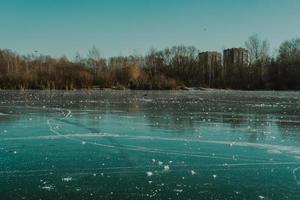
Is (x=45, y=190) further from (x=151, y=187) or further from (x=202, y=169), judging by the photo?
(x=202, y=169)

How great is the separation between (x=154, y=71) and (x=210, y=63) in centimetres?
942

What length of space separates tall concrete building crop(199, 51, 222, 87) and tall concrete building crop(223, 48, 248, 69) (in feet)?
3.89

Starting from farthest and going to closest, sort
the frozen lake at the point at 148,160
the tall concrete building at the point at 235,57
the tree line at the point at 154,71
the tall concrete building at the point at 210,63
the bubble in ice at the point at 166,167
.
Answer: the tall concrete building at the point at 235,57 < the tall concrete building at the point at 210,63 < the tree line at the point at 154,71 < the bubble in ice at the point at 166,167 < the frozen lake at the point at 148,160

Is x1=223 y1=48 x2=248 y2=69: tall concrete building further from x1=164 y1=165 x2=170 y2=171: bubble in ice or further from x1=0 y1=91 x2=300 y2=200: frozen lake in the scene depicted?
x1=164 y1=165 x2=170 y2=171: bubble in ice

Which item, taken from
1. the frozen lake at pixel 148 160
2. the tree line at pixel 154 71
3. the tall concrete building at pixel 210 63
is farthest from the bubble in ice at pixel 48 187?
the tall concrete building at pixel 210 63

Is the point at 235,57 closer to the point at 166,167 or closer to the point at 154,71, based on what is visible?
the point at 154,71

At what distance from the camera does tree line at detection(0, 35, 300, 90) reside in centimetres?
5694

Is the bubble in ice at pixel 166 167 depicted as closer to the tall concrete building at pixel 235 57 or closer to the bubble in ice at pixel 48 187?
the bubble in ice at pixel 48 187

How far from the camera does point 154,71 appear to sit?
238 ft

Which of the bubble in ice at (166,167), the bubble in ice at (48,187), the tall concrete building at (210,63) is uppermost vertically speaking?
the tall concrete building at (210,63)

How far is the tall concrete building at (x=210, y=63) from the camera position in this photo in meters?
72.1

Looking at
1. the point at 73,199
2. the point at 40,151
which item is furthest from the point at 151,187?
the point at 40,151

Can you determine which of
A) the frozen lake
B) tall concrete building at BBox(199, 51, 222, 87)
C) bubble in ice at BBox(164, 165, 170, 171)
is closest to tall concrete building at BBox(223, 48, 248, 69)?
tall concrete building at BBox(199, 51, 222, 87)

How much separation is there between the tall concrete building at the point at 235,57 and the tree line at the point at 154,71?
1.19m
